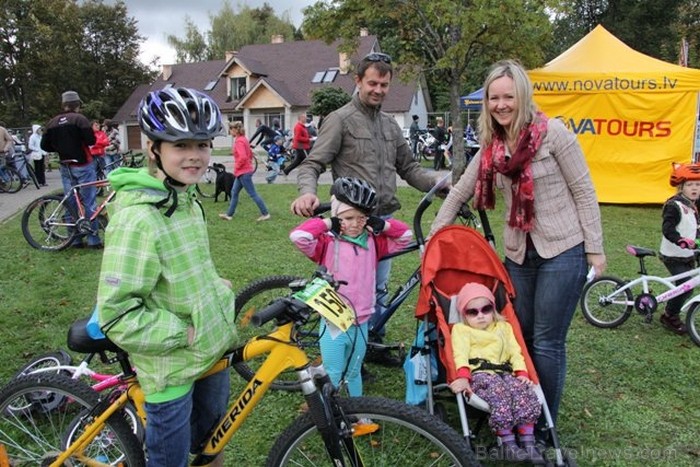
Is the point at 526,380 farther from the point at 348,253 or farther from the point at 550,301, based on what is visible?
the point at 348,253

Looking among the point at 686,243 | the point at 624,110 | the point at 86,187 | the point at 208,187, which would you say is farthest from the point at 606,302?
the point at 208,187

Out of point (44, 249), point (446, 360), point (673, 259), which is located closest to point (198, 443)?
point (446, 360)

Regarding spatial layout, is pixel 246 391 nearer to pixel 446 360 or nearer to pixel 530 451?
pixel 446 360

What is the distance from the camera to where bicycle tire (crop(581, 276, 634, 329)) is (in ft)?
16.9

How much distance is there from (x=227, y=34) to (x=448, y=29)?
4436 cm

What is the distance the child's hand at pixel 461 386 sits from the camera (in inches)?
112

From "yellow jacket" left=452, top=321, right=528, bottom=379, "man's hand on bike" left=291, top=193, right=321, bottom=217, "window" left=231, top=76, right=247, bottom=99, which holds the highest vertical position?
"window" left=231, top=76, right=247, bottom=99

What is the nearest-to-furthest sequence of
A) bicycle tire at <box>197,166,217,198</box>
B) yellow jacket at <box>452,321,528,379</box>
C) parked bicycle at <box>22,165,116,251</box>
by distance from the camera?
1. yellow jacket at <box>452,321,528,379</box>
2. parked bicycle at <box>22,165,116,251</box>
3. bicycle tire at <box>197,166,217,198</box>

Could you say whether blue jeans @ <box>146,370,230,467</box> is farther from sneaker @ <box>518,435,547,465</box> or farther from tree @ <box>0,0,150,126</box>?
tree @ <box>0,0,150,126</box>

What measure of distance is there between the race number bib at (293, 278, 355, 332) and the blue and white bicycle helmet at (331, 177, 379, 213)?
3.23 feet

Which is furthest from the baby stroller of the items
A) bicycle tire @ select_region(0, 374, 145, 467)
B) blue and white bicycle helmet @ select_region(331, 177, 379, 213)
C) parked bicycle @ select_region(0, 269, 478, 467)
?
bicycle tire @ select_region(0, 374, 145, 467)

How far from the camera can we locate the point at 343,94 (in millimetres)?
31234

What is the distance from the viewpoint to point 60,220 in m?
7.57

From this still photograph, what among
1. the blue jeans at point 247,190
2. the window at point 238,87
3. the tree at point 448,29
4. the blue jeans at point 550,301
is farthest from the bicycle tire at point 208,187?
the window at point 238,87
